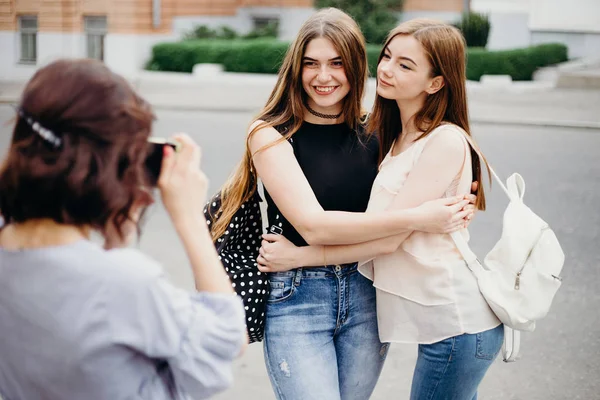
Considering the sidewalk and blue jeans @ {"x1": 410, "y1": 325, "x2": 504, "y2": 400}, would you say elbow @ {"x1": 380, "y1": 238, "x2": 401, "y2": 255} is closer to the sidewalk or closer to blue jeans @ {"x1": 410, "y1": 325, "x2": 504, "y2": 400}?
blue jeans @ {"x1": 410, "y1": 325, "x2": 504, "y2": 400}

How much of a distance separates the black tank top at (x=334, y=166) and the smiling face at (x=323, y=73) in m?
0.10

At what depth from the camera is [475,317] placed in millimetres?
2408

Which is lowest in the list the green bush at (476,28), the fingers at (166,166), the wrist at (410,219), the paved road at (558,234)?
the paved road at (558,234)

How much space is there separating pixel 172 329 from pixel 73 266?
204mm

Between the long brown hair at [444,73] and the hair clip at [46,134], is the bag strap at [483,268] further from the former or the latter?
the hair clip at [46,134]

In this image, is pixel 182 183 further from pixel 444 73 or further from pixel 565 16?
pixel 565 16

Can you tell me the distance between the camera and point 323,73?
257 cm

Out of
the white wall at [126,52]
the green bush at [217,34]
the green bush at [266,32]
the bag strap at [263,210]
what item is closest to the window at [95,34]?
the white wall at [126,52]

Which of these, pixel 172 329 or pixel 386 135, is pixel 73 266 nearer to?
pixel 172 329

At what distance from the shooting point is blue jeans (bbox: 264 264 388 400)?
2.48 metres

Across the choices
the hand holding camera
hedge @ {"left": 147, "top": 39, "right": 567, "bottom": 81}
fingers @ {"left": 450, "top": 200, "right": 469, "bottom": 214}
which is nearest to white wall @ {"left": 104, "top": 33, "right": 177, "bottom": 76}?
hedge @ {"left": 147, "top": 39, "right": 567, "bottom": 81}

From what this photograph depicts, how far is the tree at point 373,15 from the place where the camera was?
2339cm

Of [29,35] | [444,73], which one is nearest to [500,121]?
[444,73]

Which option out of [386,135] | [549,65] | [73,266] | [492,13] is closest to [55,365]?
[73,266]
